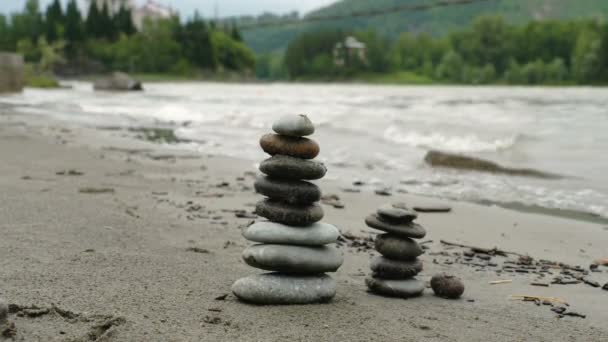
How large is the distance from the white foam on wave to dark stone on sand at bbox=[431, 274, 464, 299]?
14047mm

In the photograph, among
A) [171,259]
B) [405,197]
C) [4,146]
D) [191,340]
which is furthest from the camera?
[4,146]

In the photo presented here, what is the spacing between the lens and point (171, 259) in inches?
204

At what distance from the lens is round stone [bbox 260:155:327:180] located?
4684 millimetres

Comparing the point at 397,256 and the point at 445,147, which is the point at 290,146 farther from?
the point at 445,147

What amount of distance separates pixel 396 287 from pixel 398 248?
29 cm

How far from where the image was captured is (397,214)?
4.86 m

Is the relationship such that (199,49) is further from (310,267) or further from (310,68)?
(310,267)

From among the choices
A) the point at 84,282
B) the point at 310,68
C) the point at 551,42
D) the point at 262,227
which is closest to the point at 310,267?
the point at 262,227

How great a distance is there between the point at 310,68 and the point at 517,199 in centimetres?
18135

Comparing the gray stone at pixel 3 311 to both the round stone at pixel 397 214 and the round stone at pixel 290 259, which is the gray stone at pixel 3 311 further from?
the round stone at pixel 397 214

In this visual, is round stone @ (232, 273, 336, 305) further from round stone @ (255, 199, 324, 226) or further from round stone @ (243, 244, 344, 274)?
round stone @ (255, 199, 324, 226)

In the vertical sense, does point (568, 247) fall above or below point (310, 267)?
below

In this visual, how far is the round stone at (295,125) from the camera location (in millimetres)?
4676

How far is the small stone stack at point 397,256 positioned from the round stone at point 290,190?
561mm
